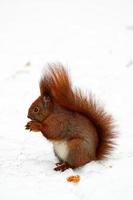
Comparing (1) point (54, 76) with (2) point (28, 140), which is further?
(2) point (28, 140)

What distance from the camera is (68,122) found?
4473mm

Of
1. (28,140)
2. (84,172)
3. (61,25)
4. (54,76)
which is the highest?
(61,25)

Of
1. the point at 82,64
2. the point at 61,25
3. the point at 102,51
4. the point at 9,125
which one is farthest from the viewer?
the point at 61,25

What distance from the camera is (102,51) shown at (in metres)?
9.95

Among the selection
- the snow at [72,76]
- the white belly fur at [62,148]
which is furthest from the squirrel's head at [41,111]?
the snow at [72,76]

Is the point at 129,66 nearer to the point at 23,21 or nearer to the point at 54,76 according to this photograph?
the point at 54,76

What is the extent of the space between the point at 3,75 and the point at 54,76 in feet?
19.1

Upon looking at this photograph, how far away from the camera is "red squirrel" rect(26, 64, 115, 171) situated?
4.39m

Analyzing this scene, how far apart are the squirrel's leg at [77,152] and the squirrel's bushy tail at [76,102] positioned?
243 mm

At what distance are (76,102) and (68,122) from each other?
0.19 m

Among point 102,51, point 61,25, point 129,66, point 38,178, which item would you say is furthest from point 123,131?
point 61,25

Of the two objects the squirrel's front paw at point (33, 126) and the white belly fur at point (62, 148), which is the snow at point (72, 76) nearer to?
the white belly fur at point (62, 148)

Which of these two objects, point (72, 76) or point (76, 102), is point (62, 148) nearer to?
point (76, 102)

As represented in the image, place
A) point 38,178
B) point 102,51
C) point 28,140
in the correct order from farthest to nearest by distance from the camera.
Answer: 1. point 102,51
2. point 28,140
3. point 38,178
